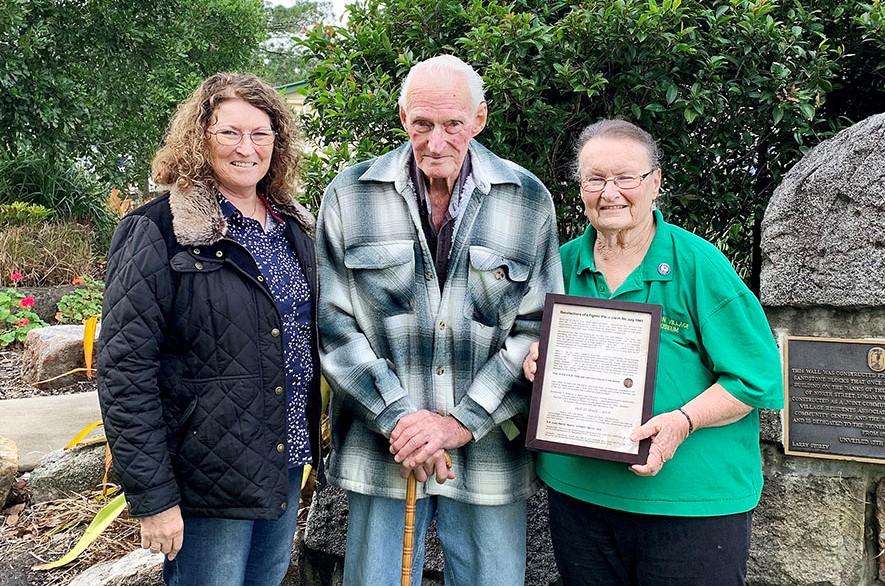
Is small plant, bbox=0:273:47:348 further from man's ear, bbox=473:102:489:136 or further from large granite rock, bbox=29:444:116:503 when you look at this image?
man's ear, bbox=473:102:489:136

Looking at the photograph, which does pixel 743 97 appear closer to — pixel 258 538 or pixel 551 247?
pixel 551 247

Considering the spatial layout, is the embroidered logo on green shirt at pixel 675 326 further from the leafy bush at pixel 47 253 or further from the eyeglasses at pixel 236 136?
the leafy bush at pixel 47 253

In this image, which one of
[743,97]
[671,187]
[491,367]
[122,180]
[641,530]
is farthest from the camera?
[122,180]

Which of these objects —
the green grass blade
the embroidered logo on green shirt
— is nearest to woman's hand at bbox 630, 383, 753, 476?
the embroidered logo on green shirt

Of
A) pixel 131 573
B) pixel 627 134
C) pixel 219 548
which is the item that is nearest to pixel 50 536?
pixel 131 573

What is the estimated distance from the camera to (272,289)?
2.32m

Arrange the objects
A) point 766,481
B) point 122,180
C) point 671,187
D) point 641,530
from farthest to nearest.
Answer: point 122,180 < point 671,187 < point 766,481 < point 641,530

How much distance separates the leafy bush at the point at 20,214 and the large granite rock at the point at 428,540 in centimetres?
708

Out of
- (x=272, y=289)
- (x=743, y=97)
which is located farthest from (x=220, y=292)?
(x=743, y=97)

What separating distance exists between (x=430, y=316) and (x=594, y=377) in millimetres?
540

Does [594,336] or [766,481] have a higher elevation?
[594,336]

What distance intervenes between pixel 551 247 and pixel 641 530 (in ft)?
2.98

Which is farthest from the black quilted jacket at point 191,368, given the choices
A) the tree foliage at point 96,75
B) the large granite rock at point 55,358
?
the tree foliage at point 96,75

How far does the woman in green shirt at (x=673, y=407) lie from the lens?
7.03 ft
